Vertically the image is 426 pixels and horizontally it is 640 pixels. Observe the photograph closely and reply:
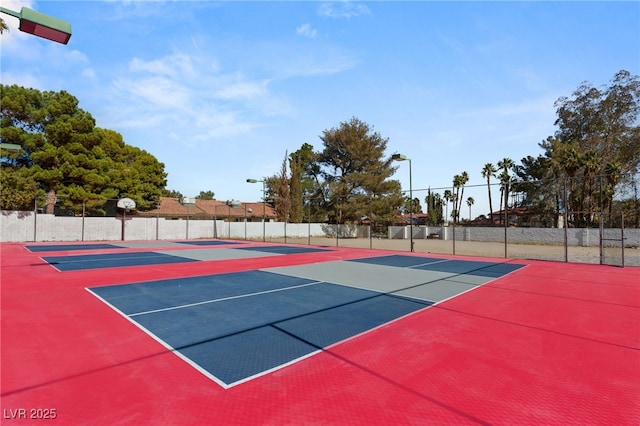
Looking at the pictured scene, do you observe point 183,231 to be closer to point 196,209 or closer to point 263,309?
point 196,209

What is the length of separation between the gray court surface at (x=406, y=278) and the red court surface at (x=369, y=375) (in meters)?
1.87

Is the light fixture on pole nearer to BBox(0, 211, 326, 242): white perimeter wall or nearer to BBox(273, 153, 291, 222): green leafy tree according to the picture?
BBox(0, 211, 326, 242): white perimeter wall

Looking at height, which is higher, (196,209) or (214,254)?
(196,209)

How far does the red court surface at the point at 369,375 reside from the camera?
9.37 ft

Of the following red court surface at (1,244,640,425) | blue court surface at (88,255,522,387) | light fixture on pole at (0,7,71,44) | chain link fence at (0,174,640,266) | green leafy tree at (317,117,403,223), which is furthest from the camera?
green leafy tree at (317,117,403,223)

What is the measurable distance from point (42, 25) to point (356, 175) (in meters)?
39.3

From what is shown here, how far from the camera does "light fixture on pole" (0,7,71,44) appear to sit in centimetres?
386

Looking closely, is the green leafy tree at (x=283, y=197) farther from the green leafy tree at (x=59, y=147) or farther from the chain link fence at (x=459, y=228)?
the green leafy tree at (x=59, y=147)

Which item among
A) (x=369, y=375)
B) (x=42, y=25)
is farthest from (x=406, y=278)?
(x=42, y=25)

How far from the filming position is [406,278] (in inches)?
398

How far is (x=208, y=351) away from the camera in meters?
4.18

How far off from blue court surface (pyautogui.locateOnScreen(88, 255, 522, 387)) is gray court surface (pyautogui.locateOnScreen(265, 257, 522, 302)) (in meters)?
0.03

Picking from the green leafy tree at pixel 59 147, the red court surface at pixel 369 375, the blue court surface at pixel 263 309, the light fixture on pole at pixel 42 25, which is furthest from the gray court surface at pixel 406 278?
the green leafy tree at pixel 59 147

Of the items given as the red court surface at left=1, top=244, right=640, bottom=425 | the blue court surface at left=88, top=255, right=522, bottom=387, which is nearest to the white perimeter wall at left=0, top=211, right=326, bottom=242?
the blue court surface at left=88, top=255, right=522, bottom=387
